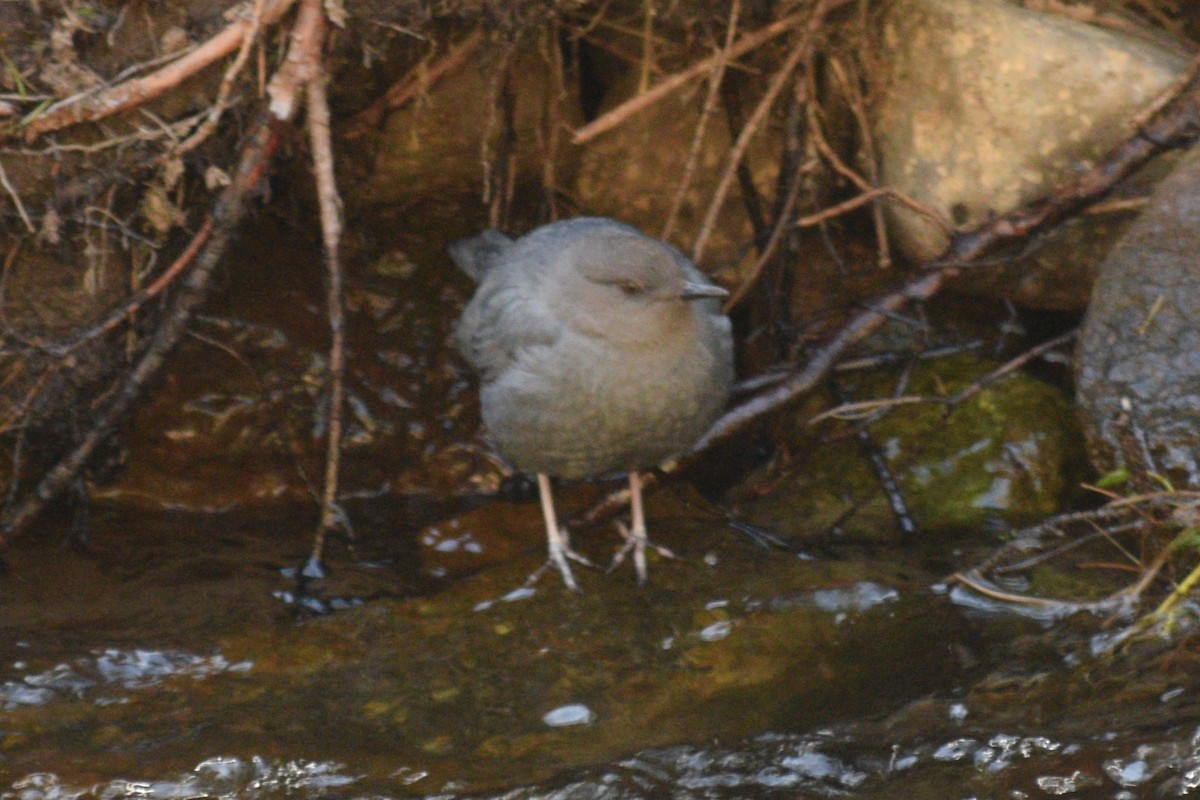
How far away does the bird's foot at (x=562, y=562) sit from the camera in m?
4.28

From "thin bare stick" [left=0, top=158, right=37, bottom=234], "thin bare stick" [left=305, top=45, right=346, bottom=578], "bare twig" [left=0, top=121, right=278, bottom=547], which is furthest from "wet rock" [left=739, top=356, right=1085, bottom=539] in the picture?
"thin bare stick" [left=0, top=158, right=37, bottom=234]

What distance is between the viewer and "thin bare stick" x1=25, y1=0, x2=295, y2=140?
4.02 m

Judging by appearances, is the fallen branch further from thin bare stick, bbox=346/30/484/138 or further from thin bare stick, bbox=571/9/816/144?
thin bare stick, bbox=346/30/484/138

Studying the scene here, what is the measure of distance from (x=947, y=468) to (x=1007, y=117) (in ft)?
4.02

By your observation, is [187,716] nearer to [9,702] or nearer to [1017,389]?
[9,702]

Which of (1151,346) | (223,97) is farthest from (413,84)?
(1151,346)

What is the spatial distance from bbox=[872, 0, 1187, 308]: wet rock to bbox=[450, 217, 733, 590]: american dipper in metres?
1.14

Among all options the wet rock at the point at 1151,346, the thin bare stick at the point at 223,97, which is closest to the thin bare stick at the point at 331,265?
the thin bare stick at the point at 223,97

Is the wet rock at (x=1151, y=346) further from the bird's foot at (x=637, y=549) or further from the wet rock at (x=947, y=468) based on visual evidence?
the bird's foot at (x=637, y=549)

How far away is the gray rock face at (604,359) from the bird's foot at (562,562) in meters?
0.26

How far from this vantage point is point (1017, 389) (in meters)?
4.96

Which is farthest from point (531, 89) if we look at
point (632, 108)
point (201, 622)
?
point (201, 622)

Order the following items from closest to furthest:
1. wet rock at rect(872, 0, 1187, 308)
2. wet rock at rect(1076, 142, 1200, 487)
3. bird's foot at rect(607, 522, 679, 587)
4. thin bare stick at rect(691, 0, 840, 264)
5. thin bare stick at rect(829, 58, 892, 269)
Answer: wet rock at rect(1076, 142, 1200, 487)
bird's foot at rect(607, 522, 679, 587)
wet rock at rect(872, 0, 1187, 308)
thin bare stick at rect(691, 0, 840, 264)
thin bare stick at rect(829, 58, 892, 269)

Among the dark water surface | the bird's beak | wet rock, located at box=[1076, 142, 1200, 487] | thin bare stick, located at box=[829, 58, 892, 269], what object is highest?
thin bare stick, located at box=[829, 58, 892, 269]
